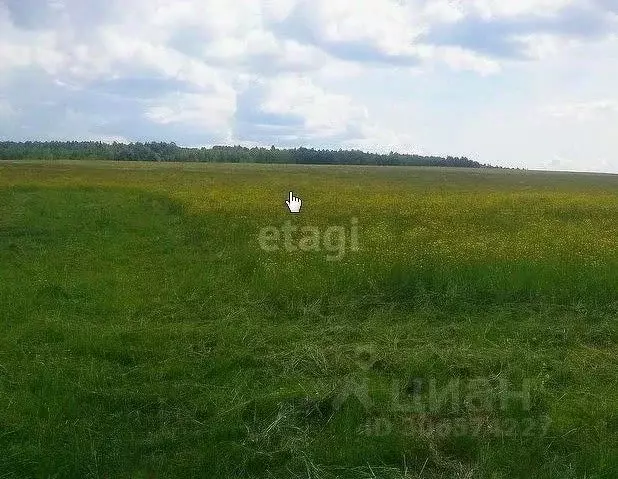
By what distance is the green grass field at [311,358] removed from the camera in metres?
6.25

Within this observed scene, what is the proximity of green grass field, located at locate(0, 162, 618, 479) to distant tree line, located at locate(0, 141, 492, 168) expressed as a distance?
119 metres

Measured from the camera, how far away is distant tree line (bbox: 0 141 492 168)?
130000mm

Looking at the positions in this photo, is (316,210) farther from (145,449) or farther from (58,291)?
(145,449)

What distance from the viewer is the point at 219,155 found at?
145 meters

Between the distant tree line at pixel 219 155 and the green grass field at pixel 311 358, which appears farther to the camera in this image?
the distant tree line at pixel 219 155

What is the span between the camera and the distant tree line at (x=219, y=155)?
130 metres

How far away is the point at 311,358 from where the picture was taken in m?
8.56

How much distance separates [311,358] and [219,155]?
457 ft

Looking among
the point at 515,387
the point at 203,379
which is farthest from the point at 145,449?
the point at 515,387

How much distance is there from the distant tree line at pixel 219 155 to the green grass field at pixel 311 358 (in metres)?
119

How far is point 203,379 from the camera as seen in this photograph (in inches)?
315

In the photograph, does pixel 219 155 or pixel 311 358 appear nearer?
pixel 311 358

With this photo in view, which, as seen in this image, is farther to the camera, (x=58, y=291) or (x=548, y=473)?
(x=58, y=291)

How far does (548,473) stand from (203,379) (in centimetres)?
410
